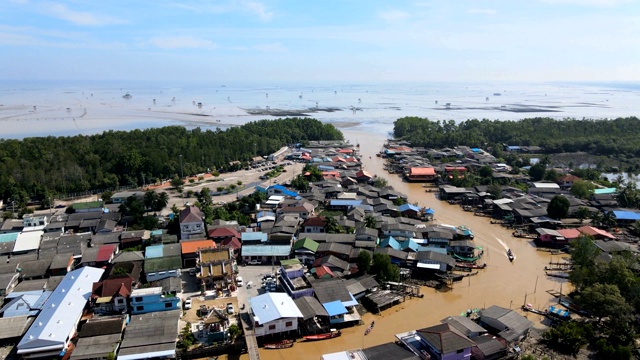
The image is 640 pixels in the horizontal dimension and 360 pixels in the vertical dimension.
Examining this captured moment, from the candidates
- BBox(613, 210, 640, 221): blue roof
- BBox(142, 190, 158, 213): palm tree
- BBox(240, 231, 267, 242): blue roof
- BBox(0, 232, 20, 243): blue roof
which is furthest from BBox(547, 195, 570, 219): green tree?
BBox(0, 232, 20, 243): blue roof

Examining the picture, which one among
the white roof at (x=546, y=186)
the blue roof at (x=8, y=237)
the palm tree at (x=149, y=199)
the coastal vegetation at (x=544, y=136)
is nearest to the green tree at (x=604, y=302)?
the white roof at (x=546, y=186)

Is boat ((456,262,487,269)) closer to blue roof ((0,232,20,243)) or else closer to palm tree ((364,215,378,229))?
palm tree ((364,215,378,229))

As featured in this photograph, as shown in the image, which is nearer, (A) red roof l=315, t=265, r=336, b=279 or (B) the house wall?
(B) the house wall

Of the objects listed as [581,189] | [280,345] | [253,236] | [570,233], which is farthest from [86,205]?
[581,189]

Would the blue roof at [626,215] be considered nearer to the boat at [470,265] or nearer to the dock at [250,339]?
the boat at [470,265]

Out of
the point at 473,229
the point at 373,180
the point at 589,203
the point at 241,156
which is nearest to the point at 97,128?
the point at 241,156

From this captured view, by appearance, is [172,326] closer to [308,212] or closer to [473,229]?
[308,212]
